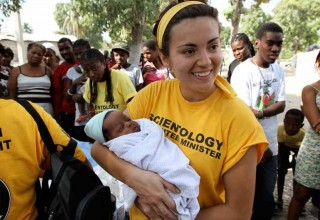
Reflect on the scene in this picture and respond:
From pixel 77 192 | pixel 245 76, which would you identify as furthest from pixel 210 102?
pixel 245 76

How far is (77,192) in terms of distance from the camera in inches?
54.7

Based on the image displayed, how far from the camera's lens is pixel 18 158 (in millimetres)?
1404

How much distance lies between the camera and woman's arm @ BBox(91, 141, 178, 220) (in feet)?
3.99

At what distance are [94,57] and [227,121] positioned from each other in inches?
94.0

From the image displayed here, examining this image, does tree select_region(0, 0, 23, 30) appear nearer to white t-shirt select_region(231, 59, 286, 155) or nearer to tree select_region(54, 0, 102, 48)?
white t-shirt select_region(231, 59, 286, 155)

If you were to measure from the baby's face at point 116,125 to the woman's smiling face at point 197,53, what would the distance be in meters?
0.44

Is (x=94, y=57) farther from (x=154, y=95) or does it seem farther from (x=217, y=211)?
(x=217, y=211)

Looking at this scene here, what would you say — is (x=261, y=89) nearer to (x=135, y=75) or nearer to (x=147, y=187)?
(x=147, y=187)

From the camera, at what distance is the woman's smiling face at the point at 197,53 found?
1252mm

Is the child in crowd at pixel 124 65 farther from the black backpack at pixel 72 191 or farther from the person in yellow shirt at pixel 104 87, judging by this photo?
the black backpack at pixel 72 191

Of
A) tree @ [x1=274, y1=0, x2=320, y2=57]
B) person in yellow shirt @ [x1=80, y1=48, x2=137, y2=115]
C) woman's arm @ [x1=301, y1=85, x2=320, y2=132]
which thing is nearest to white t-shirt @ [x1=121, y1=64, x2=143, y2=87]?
person in yellow shirt @ [x1=80, y1=48, x2=137, y2=115]

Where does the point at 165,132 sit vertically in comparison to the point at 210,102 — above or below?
below

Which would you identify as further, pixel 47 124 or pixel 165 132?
pixel 47 124

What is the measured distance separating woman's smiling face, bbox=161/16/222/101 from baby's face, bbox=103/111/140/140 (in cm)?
44
